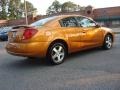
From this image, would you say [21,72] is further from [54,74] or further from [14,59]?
[14,59]

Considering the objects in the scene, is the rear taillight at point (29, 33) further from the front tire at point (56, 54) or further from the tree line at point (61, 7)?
the tree line at point (61, 7)

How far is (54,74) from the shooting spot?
6.39m

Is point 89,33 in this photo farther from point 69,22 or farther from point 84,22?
point 69,22

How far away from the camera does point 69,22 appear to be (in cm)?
826

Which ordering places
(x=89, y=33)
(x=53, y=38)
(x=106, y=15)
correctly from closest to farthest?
(x=53, y=38)
(x=89, y=33)
(x=106, y=15)

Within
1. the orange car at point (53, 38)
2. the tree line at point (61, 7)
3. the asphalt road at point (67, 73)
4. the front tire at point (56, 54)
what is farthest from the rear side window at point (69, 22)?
the tree line at point (61, 7)

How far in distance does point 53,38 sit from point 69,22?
1094 mm

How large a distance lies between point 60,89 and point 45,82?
0.66 metres

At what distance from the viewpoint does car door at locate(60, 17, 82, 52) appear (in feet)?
26.0

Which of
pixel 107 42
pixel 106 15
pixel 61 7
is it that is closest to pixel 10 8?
pixel 61 7

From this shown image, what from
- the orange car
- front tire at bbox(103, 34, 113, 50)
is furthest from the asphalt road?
front tire at bbox(103, 34, 113, 50)

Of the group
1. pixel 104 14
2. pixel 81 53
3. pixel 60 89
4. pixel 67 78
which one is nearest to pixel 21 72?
pixel 67 78

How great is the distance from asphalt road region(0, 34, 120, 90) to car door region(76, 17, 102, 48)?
0.43 meters

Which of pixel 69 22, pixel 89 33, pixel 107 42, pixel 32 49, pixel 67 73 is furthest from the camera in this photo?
pixel 107 42
